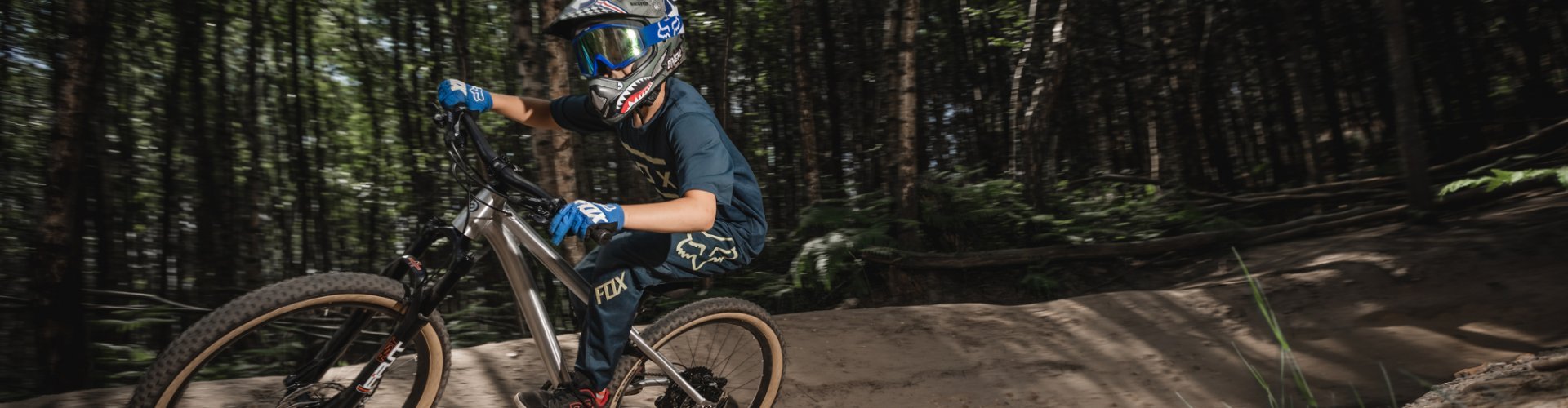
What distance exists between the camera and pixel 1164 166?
28.1 ft

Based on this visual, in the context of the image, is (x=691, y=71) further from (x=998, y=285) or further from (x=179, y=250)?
(x=179, y=250)

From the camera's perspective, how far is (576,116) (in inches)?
113

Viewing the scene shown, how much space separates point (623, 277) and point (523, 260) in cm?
30

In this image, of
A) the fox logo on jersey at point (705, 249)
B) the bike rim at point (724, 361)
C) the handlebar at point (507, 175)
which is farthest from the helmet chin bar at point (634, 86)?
the bike rim at point (724, 361)

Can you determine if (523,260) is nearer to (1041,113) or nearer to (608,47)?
(608,47)

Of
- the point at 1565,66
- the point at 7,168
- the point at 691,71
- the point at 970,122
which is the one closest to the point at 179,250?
the point at 7,168

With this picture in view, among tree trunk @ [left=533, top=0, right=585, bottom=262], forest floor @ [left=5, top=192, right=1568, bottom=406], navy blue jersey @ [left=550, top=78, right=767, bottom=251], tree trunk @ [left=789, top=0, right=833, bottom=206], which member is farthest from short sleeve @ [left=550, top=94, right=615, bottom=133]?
tree trunk @ [left=789, top=0, right=833, bottom=206]

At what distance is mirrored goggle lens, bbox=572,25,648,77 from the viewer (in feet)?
7.91

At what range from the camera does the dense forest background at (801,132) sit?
17.9 ft

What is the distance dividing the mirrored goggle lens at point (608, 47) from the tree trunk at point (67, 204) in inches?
134

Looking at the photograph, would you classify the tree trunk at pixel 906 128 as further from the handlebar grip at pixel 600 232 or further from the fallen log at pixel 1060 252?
the handlebar grip at pixel 600 232

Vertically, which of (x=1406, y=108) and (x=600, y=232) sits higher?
(x=1406, y=108)

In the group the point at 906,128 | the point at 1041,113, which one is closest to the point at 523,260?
the point at 906,128

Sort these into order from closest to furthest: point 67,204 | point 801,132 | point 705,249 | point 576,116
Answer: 1. point 705,249
2. point 576,116
3. point 67,204
4. point 801,132
